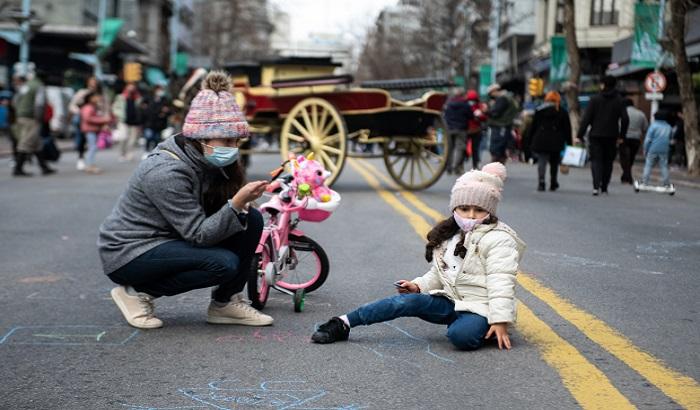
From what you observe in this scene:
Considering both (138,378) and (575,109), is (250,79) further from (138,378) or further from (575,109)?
(575,109)

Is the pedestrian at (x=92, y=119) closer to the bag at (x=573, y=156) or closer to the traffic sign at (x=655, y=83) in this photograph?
the bag at (x=573, y=156)

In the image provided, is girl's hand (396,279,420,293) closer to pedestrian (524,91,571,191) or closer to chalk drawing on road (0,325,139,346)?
chalk drawing on road (0,325,139,346)

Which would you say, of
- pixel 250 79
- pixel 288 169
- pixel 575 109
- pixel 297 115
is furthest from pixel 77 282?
pixel 575 109

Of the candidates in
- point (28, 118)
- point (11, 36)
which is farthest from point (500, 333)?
point (11, 36)

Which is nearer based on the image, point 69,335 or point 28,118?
point 69,335

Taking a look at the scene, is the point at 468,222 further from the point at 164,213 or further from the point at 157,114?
the point at 157,114

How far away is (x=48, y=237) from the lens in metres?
10.4

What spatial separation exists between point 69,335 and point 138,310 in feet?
1.27

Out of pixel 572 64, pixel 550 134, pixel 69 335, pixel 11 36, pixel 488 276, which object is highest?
pixel 11 36

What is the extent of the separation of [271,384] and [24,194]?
1145 cm

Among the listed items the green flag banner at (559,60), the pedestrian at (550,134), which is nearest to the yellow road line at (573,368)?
the pedestrian at (550,134)

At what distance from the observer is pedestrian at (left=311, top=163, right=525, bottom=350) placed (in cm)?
525

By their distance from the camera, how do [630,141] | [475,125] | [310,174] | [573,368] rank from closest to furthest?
[573,368], [310,174], [630,141], [475,125]

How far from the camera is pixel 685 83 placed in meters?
24.3
